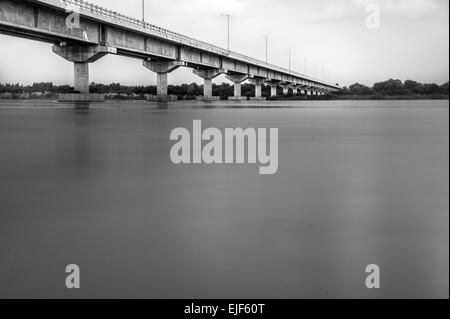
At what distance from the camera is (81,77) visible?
5575 cm

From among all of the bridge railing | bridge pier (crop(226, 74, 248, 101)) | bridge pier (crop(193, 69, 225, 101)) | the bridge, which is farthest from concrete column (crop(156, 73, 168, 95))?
bridge pier (crop(226, 74, 248, 101))

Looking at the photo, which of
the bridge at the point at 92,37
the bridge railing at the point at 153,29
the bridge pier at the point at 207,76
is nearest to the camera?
the bridge at the point at 92,37

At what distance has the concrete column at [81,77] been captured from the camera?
55688 millimetres

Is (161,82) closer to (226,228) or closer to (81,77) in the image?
(81,77)

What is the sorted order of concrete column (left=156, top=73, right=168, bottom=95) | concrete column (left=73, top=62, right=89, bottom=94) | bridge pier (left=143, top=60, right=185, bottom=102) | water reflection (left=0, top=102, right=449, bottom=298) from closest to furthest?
water reflection (left=0, top=102, right=449, bottom=298) < concrete column (left=73, top=62, right=89, bottom=94) < bridge pier (left=143, top=60, right=185, bottom=102) < concrete column (left=156, top=73, right=168, bottom=95)

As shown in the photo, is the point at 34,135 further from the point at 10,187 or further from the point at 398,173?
the point at 398,173

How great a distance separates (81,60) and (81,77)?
177 centimetres

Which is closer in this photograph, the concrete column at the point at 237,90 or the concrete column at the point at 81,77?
the concrete column at the point at 81,77

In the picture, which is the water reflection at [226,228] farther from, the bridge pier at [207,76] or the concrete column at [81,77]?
the bridge pier at [207,76]

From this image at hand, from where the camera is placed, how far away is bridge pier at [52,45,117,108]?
54250mm

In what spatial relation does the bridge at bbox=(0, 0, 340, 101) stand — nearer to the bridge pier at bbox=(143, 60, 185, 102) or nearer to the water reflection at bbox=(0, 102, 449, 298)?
the bridge pier at bbox=(143, 60, 185, 102)

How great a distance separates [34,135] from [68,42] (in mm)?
38022

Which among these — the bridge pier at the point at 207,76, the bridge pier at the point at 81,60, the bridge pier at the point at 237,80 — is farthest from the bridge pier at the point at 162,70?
the bridge pier at the point at 237,80

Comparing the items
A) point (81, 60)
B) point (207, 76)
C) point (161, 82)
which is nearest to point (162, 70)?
point (161, 82)
